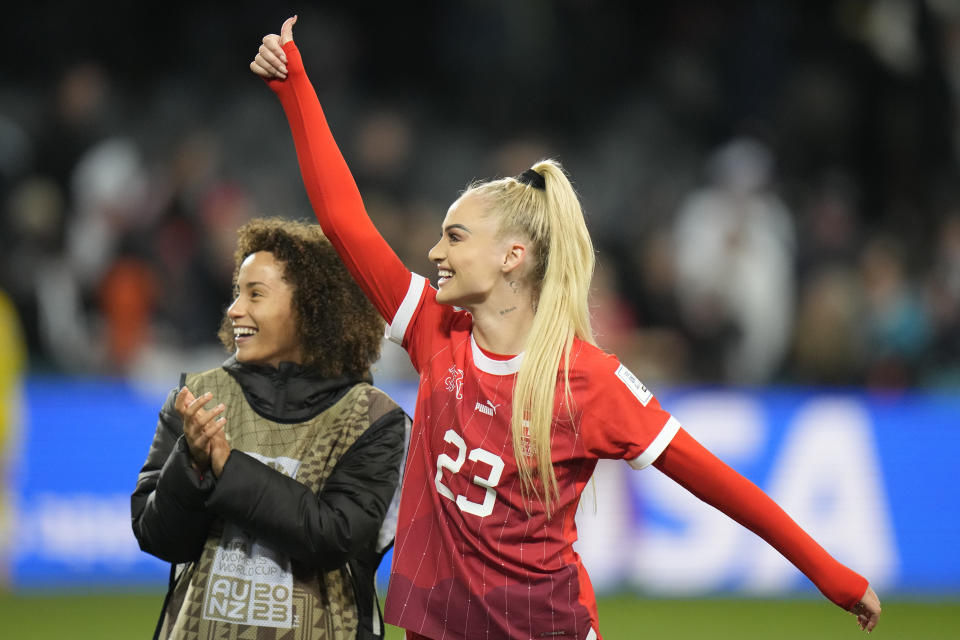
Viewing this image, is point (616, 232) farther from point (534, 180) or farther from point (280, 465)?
point (280, 465)

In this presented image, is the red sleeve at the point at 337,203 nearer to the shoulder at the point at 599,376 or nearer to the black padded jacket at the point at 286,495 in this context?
the black padded jacket at the point at 286,495

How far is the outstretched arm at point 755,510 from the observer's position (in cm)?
308

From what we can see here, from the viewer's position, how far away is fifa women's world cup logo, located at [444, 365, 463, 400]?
3141mm

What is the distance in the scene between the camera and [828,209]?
1175 cm

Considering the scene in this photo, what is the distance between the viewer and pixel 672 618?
24.9ft

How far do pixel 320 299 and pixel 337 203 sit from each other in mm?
306

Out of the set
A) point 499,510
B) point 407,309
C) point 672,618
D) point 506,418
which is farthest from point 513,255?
point 672,618

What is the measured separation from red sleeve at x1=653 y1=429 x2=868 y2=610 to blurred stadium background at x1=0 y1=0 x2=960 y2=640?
12.8 ft

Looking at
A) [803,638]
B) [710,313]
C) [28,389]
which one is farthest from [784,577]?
[28,389]

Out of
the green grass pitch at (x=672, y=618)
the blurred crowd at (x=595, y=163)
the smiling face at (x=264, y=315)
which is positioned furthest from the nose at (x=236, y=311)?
the blurred crowd at (x=595, y=163)

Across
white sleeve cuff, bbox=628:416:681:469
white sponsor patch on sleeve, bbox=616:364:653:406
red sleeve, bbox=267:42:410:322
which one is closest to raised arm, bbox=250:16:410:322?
red sleeve, bbox=267:42:410:322

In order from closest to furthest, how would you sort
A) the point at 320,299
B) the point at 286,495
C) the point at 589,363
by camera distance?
1. the point at 286,495
2. the point at 589,363
3. the point at 320,299

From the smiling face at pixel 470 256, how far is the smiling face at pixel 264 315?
450 millimetres

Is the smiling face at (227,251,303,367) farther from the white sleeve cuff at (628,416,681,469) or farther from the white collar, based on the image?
the white sleeve cuff at (628,416,681,469)
